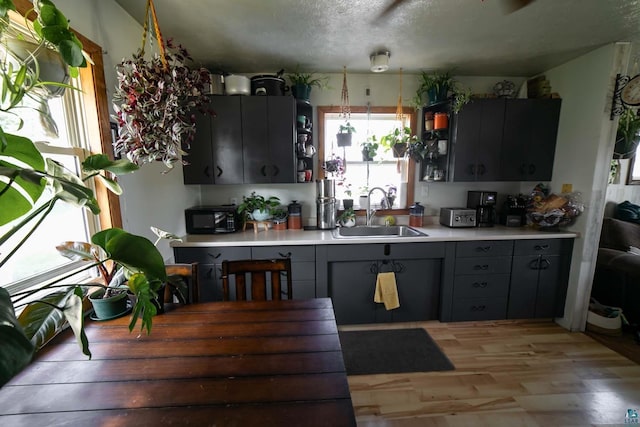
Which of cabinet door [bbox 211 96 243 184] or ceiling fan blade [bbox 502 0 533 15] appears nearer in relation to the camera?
ceiling fan blade [bbox 502 0 533 15]

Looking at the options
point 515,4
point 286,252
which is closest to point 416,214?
point 286,252

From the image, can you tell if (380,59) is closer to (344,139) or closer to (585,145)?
(344,139)

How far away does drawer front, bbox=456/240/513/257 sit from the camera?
2.38 m

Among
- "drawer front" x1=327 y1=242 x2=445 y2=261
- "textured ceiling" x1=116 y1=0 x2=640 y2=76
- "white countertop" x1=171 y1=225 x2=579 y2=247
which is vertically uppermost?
"textured ceiling" x1=116 y1=0 x2=640 y2=76

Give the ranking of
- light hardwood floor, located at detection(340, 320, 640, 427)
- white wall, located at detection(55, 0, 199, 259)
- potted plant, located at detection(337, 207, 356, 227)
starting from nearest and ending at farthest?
1. white wall, located at detection(55, 0, 199, 259)
2. light hardwood floor, located at detection(340, 320, 640, 427)
3. potted plant, located at detection(337, 207, 356, 227)

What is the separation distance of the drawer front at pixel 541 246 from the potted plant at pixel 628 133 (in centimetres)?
97

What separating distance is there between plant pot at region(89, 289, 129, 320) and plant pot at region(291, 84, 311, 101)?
84.9 inches

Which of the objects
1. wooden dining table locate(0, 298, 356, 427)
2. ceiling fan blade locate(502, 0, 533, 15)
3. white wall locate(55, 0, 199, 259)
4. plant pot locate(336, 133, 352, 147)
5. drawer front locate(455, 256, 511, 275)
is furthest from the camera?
plant pot locate(336, 133, 352, 147)

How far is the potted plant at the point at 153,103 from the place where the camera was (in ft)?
3.57

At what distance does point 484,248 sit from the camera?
2.39 metres

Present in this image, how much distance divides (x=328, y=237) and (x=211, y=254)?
40.9 inches

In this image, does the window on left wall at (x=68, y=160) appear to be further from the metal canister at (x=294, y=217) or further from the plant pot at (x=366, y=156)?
the plant pot at (x=366, y=156)

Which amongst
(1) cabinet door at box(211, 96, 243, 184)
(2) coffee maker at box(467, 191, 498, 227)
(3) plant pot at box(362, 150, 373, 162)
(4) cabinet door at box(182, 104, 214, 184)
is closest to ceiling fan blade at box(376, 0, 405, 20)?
(3) plant pot at box(362, 150, 373, 162)

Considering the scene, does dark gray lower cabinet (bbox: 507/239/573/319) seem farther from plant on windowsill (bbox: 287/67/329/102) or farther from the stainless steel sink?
plant on windowsill (bbox: 287/67/329/102)
